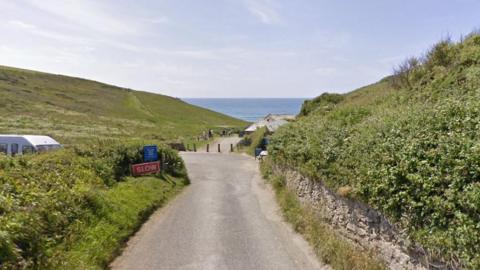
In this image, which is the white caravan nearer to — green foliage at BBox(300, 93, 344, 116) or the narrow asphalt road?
the narrow asphalt road

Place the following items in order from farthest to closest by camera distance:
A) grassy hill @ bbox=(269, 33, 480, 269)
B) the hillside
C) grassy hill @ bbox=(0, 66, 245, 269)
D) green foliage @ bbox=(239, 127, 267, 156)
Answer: the hillside → green foliage @ bbox=(239, 127, 267, 156) → grassy hill @ bbox=(0, 66, 245, 269) → grassy hill @ bbox=(269, 33, 480, 269)

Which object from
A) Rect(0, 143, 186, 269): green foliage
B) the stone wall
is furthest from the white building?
the stone wall

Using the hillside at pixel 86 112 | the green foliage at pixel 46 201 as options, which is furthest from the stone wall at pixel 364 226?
the hillside at pixel 86 112

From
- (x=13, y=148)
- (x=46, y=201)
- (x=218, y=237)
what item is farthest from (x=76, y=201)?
(x=13, y=148)

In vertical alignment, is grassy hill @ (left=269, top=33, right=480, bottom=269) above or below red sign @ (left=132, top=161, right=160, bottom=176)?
above

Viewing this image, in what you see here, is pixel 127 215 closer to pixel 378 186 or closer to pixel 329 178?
pixel 329 178

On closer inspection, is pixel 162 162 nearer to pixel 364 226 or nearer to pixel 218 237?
pixel 218 237

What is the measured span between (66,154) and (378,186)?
427 inches

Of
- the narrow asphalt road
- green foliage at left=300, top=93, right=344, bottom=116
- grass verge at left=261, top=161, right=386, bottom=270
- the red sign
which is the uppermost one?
green foliage at left=300, top=93, right=344, bottom=116

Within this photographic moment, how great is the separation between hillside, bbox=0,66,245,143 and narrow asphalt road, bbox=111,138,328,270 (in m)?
24.1

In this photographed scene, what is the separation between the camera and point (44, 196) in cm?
788

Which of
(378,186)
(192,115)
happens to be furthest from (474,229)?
(192,115)

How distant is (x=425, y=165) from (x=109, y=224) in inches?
308

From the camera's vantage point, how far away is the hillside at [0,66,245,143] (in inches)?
1658
